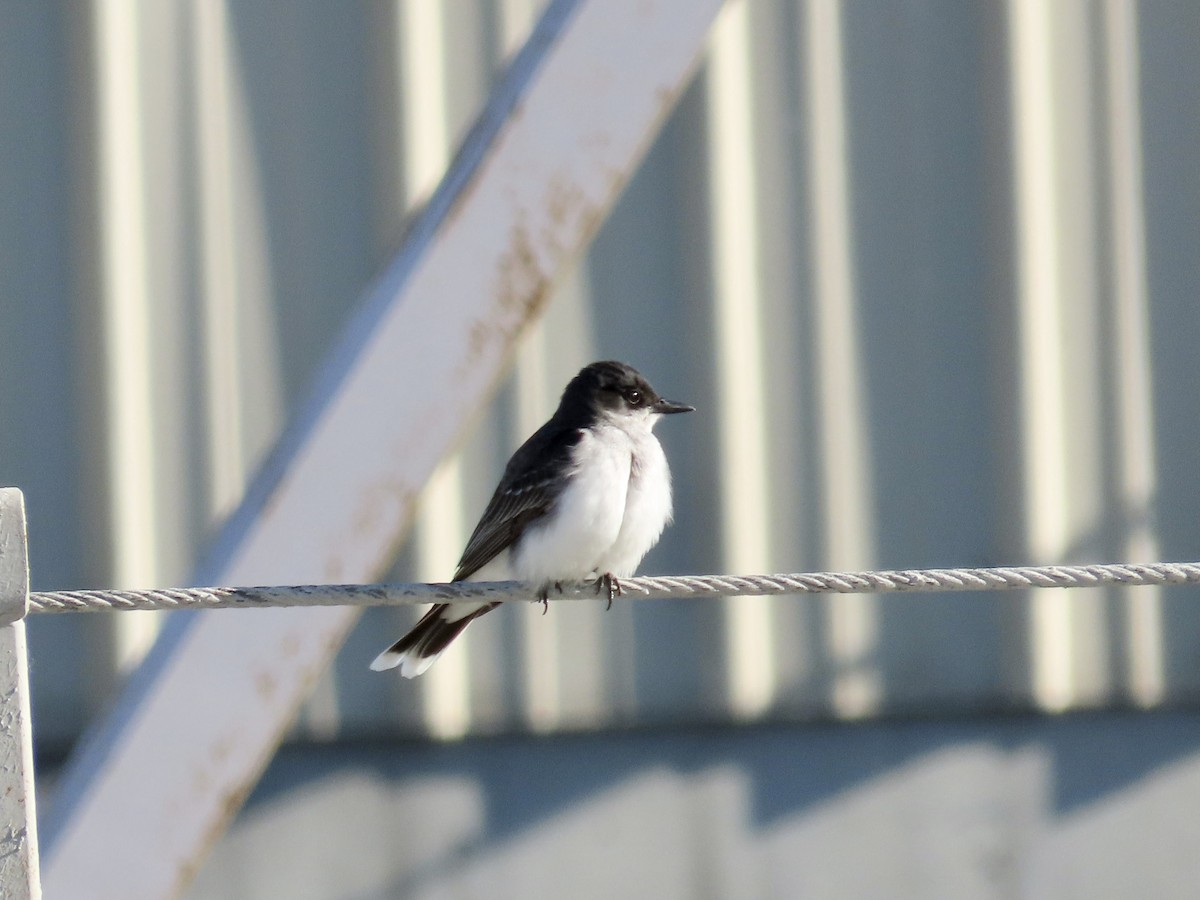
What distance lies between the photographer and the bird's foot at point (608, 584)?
12.6 ft

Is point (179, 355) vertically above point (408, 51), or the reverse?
point (408, 51)

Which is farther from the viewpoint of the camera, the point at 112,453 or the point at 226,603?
the point at 112,453

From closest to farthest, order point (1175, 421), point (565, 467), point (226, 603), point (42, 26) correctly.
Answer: point (226, 603), point (565, 467), point (42, 26), point (1175, 421)

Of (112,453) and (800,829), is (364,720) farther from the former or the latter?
(800,829)

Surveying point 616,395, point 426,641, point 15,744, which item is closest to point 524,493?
point 616,395

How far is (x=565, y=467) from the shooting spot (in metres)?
4.25

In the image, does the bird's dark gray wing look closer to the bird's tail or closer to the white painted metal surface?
the bird's tail

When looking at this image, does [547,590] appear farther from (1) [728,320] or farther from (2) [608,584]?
(1) [728,320]

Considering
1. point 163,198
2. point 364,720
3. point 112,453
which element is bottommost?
point 364,720

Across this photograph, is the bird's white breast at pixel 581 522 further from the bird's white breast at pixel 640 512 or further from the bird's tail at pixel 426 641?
the bird's tail at pixel 426 641

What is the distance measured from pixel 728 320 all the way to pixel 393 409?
1969mm

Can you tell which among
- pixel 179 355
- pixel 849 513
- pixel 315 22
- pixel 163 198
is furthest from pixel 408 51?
pixel 849 513

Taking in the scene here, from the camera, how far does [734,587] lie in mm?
2918

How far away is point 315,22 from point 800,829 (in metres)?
3.64
